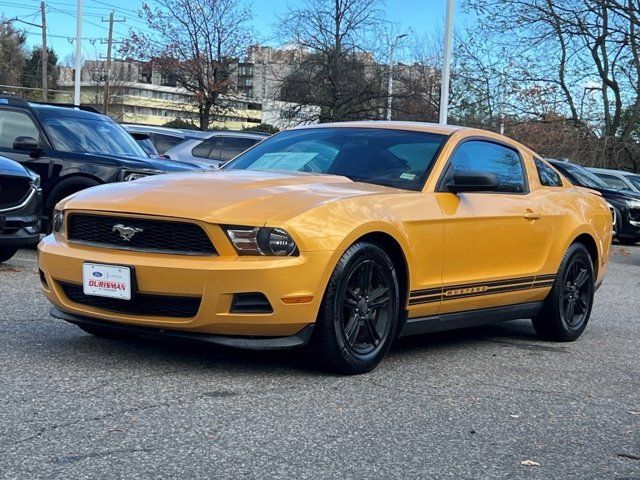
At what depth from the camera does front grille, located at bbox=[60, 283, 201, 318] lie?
175 inches

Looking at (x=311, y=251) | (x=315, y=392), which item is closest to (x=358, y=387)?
(x=315, y=392)

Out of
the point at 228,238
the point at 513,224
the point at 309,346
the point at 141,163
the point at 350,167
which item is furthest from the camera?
the point at 141,163

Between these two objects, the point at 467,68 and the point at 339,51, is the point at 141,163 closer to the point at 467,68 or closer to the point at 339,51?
the point at 339,51

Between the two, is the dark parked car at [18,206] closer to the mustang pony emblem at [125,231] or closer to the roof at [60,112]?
the roof at [60,112]

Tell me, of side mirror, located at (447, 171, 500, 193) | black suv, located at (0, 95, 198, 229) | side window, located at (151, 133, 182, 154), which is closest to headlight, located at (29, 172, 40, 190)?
black suv, located at (0, 95, 198, 229)

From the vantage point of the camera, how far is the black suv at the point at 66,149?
10.1m

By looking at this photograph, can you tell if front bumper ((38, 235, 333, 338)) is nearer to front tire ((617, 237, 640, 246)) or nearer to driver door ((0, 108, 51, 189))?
driver door ((0, 108, 51, 189))

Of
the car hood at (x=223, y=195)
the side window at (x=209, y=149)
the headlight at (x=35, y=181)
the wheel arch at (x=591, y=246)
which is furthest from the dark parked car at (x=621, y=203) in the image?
the car hood at (x=223, y=195)

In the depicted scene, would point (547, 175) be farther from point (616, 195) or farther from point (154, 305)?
point (616, 195)

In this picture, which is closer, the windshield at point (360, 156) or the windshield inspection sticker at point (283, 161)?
the windshield at point (360, 156)

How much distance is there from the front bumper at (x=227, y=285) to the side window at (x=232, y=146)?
1123 centimetres

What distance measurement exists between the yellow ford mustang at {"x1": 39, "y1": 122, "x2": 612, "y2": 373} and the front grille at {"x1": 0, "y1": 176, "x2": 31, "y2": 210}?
9.66 feet

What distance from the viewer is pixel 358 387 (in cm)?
461

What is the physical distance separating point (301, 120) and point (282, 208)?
25.7 m
